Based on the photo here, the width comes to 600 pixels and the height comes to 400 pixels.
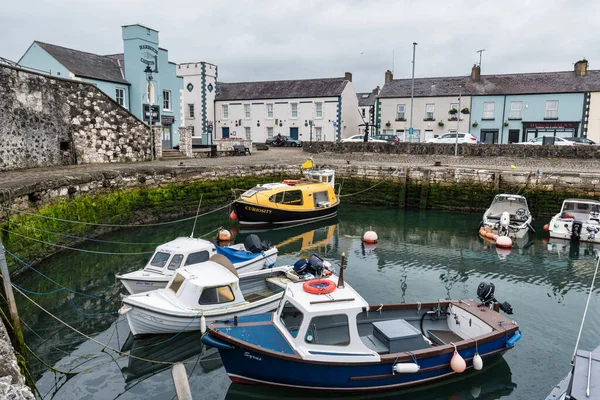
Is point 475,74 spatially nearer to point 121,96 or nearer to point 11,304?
point 121,96

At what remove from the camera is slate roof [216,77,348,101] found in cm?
3972

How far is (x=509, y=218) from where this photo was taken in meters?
18.3

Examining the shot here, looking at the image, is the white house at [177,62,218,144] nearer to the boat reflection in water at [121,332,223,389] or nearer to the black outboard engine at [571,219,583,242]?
the black outboard engine at [571,219,583,242]

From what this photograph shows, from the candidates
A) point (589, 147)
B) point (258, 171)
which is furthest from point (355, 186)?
point (589, 147)

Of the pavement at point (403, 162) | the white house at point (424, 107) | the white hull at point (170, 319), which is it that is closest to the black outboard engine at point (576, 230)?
the pavement at point (403, 162)

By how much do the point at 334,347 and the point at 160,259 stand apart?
5508 mm

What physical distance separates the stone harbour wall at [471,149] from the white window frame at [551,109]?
10844 mm

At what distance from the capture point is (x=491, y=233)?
17.5 metres

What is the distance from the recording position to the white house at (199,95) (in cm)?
4003

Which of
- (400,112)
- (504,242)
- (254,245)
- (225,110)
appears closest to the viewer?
(254,245)

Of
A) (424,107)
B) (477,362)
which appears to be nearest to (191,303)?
(477,362)

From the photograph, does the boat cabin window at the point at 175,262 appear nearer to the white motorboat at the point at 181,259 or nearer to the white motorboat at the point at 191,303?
the white motorboat at the point at 181,259

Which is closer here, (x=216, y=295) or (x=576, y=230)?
(x=216, y=295)

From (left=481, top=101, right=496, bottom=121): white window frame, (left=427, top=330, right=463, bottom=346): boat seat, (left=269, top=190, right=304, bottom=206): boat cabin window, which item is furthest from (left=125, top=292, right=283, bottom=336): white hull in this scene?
(left=481, top=101, right=496, bottom=121): white window frame
